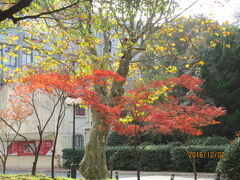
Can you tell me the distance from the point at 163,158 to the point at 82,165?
538 inches

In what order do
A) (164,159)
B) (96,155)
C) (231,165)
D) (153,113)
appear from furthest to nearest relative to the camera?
(164,159) → (153,113) → (96,155) → (231,165)

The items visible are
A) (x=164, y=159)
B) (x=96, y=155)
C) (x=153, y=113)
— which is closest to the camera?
(x=96, y=155)

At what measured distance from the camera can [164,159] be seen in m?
25.6

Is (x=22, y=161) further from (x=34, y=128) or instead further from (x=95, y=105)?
(x=95, y=105)

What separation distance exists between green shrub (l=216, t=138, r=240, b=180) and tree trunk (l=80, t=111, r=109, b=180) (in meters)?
5.96

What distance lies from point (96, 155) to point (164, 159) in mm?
13528

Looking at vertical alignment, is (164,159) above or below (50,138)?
below

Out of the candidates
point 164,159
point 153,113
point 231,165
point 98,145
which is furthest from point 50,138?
point 231,165

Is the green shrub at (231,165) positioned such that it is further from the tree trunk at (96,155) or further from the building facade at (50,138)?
the building facade at (50,138)

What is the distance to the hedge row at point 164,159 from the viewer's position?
75.1 feet

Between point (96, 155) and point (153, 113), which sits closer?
point (96, 155)

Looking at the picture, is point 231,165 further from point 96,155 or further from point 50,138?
point 50,138

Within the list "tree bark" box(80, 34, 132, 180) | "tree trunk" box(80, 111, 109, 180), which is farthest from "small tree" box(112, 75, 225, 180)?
"tree trunk" box(80, 111, 109, 180)

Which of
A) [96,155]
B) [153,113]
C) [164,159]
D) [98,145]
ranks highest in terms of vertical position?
[153,113]
